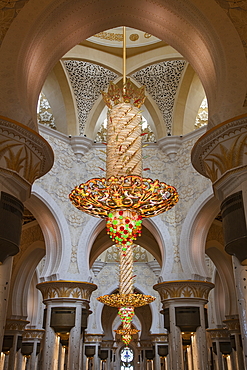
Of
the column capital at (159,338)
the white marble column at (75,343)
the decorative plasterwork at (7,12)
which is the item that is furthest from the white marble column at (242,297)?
the column capital at (159,338)

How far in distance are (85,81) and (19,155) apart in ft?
24.2

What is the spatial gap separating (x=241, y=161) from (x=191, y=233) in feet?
19.9

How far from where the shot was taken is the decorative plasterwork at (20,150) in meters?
3.98

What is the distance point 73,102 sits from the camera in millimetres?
11023

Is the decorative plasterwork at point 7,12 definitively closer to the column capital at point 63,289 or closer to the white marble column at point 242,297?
the white marble column at point 242,297

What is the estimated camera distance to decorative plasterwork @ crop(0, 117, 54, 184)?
13.1 ft

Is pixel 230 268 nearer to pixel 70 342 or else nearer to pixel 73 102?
pixel 70 342

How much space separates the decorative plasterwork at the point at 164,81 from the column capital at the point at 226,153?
21.9ft

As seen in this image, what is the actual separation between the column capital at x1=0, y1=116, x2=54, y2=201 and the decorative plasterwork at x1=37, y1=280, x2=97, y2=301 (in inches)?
209

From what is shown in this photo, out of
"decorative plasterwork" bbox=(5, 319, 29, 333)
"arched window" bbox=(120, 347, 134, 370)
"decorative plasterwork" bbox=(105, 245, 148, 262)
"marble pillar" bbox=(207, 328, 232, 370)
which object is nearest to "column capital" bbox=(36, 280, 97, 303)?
"decorative plasterwork" bbox=(5, 319, 29, 333)

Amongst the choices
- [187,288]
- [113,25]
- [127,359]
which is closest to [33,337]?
[187,288]

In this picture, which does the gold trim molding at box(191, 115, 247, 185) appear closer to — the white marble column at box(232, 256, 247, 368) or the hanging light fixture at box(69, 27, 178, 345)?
the white marble column at box(232, 256, 247, 368)

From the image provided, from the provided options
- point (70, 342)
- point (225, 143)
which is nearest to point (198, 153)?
point (225, 143)

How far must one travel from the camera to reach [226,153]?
4215mm
